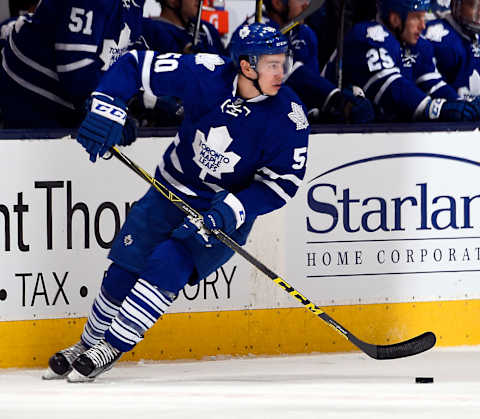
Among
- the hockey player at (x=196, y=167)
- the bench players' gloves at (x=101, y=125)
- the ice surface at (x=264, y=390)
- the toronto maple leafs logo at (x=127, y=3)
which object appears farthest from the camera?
the toronto maple leafs logo at (x=127, y=3)

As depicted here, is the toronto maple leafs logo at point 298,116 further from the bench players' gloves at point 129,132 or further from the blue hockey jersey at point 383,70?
the blue hockey jersey at point 383,70

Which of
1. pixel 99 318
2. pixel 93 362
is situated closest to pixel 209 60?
pixel 99 318

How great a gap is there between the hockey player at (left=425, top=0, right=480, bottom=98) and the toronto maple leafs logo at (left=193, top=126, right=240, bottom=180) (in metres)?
1.58

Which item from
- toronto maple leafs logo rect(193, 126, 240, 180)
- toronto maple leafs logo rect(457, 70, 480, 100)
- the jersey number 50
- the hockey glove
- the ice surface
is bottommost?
the ice surface

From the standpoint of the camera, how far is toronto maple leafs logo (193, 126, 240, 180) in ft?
12.6

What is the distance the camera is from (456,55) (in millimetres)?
5160

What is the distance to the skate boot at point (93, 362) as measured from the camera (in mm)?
3818

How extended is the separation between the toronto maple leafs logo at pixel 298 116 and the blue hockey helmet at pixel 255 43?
184 millimetres

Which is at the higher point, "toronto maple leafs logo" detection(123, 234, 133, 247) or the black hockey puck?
"toronto maple leafs logo" detection(123, 234, 133, 247)

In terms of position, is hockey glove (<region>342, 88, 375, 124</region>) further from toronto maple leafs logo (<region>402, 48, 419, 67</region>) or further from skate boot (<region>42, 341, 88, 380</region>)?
skate boot (<region>42, 341, 88, 380</region>)

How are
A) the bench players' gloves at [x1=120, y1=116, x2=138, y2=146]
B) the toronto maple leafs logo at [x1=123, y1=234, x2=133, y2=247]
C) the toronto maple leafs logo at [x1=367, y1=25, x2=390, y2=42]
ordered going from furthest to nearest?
the toronto maple leafs logo at [x1=367, y1=25, x2=390, y2=42], the bench players' gloves at [x1=120, y1=116, x2=138, y2=146], the toronto maple leafs logo at [x1=123, y1=234, x2=133, y2=247]

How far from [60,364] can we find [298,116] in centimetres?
105

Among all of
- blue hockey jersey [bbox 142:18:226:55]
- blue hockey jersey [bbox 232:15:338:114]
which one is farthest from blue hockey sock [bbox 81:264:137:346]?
blue hockey jersey [bbox 232:15:338:114]

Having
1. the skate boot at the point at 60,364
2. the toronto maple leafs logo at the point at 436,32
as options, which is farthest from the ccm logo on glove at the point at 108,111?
the toronto maple leafs logo at the point at 436,32
